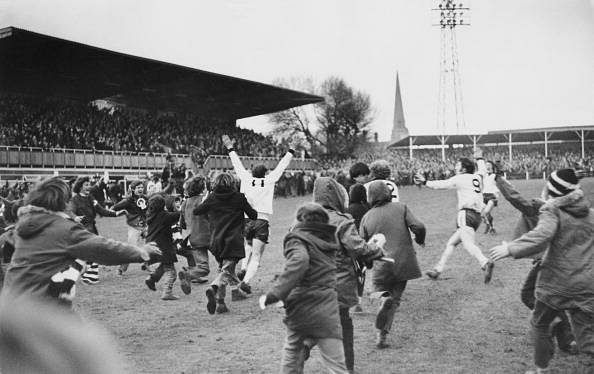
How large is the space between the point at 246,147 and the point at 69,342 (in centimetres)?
3666

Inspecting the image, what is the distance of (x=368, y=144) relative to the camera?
69.3 metres

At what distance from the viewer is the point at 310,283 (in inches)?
164

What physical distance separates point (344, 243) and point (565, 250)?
172 centimetres

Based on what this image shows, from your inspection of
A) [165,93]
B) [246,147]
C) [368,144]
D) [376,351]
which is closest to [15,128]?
[165,93]

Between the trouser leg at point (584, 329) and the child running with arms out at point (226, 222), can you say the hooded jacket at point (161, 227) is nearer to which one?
the child running with arms out at point (226, 222)

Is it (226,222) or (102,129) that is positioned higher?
(102,129)

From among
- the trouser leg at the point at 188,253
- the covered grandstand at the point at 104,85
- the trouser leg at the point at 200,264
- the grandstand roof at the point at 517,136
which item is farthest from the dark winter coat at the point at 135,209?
the grandstand roof at the point at 517,136

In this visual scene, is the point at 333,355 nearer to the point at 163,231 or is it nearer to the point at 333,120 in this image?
the point at 163,231

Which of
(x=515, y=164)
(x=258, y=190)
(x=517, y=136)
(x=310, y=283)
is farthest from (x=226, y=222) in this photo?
(x=517, y=136)

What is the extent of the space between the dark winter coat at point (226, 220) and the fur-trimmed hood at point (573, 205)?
417cm

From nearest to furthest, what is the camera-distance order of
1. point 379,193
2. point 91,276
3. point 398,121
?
point 379,193 → point 91,276 → point 398,121

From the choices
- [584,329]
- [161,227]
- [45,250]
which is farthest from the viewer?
[161,227]

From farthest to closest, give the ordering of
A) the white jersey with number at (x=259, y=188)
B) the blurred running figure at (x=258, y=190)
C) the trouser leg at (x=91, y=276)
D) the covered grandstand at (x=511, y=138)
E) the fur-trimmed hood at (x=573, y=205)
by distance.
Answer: the covered grandstand at (x=511, y=138) → the trouser leg at (x=91, y=276) → the white jersey with number at (x=259, y=188) → the blurred running figure at (x=258, y=190) → the fur-trimmed hood at (x=573, y=205)

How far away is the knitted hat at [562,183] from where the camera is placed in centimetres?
457
